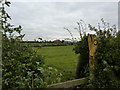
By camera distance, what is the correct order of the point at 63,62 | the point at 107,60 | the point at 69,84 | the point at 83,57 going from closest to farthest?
the point at 69,84 → the point at 107,60 → the point at 83,57 → the point at 63,62

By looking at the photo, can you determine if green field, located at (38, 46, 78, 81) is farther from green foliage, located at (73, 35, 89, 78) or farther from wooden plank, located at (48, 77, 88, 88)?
wooden plank, located at (48, 77, 88, 88)

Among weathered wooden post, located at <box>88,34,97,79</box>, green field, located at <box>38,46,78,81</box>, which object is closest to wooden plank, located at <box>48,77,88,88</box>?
weathered wooden post, located at <box>88,34,97,79</box>

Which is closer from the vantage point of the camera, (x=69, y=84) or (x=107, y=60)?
(x=69, y=84)

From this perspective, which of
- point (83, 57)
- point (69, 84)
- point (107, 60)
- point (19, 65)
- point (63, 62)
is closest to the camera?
point (19, 65)

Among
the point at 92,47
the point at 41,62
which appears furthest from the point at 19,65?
the point at 92,47

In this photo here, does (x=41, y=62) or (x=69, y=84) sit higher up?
(x=41, y=62)

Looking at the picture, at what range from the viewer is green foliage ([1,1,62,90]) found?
7.91ft

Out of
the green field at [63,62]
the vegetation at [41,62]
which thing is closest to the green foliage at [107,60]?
the vegetation at [41,62]

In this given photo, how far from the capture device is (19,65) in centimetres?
262

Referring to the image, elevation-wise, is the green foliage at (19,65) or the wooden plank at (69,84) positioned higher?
the green foliage at (19,65)

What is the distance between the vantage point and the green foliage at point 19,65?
2.41 m

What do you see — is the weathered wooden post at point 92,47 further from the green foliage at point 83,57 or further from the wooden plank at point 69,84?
the wooden plank at point 69,84

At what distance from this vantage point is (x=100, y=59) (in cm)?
361

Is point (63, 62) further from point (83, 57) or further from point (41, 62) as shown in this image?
point (41, 62)
